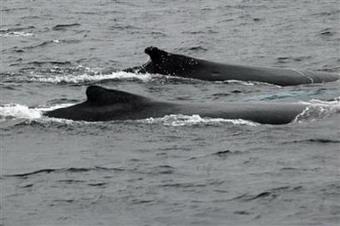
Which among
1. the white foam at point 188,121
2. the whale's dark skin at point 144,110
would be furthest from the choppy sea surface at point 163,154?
the whale's dark skin at point 144,110

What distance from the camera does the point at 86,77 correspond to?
2241 cm

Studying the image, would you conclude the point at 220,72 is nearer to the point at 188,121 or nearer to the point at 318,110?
the point at 318,110

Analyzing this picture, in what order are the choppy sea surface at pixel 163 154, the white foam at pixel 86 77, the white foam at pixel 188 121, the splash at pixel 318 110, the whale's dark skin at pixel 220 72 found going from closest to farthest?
the choppy sea surface at pixel 163 154 → the white foam at pixel 188 121 → the splash at pixel 318 110 → the whale's dark skin at pixel 220 72 → the white foam at pixel 86 77

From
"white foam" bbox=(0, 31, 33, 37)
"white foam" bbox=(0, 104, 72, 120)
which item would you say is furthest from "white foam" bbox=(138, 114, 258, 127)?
"white foam" bbox=(0, 31, 33, 37)

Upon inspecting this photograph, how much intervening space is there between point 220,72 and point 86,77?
3159mm

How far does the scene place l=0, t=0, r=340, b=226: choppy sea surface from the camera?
461 inches

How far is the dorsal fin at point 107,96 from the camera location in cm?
1562

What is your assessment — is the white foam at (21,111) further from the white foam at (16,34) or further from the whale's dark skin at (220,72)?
the white foam at (16,34)

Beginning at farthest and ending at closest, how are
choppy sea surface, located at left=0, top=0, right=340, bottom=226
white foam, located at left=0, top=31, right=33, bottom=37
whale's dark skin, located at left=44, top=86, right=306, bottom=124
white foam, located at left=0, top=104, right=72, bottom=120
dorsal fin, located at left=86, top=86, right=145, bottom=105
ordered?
white foam, located at left=0, top=31, right=33, bottom=37
white foam, located at left=0, top=104, right=72, bottom=120
whale's dark skin, located at left=44, top=86, right=306, bottom=124
dorsal fin, located at left=86, top=86, right=145, bottom=105
choppy sea surface, located at left=0, top=0, right=340, bottom=226

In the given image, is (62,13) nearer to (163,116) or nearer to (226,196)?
(163,116)

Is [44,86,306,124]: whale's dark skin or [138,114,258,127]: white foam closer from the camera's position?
[138,114,258,127]: white foam

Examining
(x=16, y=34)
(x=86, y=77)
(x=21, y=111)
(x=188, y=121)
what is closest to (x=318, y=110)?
(x=188, y=121)

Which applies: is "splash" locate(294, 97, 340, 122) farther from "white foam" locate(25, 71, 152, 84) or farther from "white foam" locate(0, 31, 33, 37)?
"white foam" locate(0, 31, 33, 37)


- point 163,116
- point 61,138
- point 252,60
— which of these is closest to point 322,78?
point 252,60
